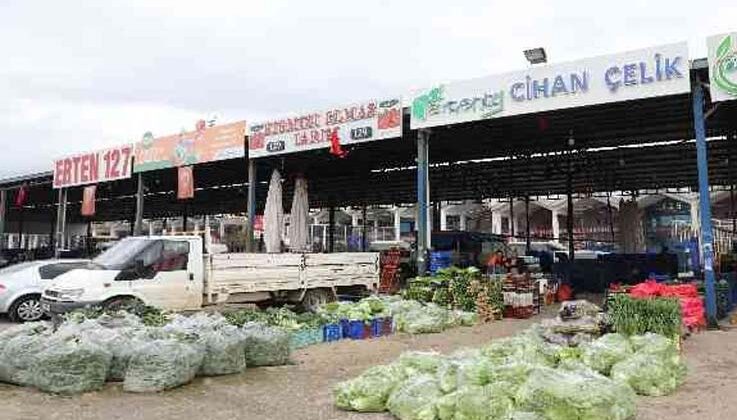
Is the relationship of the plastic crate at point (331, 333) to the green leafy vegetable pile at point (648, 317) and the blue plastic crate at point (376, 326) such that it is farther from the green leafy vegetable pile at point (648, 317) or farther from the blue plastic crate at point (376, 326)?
the green leafy vegetable pile at point (648, 317)

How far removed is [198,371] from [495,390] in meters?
3.84

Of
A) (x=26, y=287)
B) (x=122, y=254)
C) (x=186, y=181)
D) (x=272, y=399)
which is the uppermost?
(x=186, y=181)

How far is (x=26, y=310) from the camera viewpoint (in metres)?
14.6

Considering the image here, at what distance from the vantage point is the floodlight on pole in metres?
14.9

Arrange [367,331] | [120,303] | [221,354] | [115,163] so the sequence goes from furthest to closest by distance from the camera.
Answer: [115,163], [367,331], [120,303], [221,354]

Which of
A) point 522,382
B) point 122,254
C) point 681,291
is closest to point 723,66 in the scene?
point 681,291

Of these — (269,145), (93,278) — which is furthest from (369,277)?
(93,278)

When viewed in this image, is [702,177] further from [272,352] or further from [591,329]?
[272,352]

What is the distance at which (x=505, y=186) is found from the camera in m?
30.6

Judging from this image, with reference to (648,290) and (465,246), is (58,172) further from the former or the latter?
(648,290)

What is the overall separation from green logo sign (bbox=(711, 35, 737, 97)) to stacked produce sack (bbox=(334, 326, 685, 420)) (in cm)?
612

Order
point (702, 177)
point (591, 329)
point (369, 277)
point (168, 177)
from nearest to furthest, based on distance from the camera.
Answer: point (591, 329) < point (702, 177) < point (369, 277) < point (168, 177)

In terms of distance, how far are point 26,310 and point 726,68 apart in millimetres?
15271

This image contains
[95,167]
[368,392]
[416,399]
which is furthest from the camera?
[95,167]
